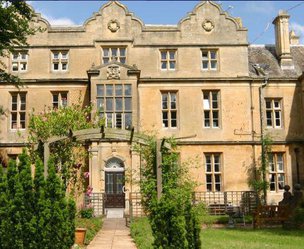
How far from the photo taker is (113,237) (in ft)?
52.1

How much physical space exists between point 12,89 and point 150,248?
17164mm

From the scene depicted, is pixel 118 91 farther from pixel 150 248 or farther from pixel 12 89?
pixel 150 248

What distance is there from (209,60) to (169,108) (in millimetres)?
3571

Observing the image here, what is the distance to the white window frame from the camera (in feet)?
85.6

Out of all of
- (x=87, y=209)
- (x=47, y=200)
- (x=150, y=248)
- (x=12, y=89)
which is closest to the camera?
(x=47, y=200)

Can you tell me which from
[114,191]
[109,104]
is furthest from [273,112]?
[114,191]

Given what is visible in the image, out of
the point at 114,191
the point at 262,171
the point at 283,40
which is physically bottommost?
the point at 114,191

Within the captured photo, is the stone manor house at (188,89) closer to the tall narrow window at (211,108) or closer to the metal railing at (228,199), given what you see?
the tall narrow window at (211,108)

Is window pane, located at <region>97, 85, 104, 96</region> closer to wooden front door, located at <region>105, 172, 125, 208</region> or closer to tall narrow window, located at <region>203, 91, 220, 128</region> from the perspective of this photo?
wooden front door, located at <region>105, 172, 125, 208</region>

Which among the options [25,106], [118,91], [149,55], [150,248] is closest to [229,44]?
[149,55]

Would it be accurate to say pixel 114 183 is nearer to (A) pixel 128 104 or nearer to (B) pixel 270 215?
(A) pixel 128 104

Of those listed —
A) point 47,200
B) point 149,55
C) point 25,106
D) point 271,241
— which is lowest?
point 271,241

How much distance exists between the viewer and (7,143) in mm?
25500

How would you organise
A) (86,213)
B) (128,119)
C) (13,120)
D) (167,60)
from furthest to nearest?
1. (167,60)
2. (13,120)
3. (128,119)
4. (86,213)
